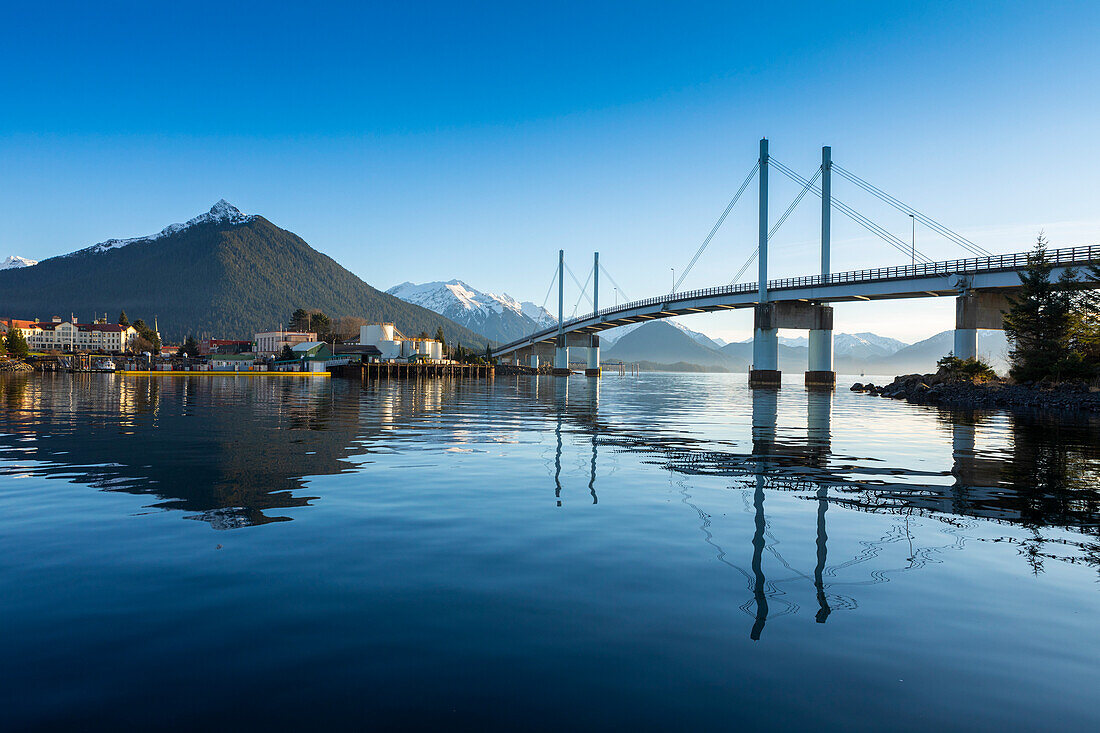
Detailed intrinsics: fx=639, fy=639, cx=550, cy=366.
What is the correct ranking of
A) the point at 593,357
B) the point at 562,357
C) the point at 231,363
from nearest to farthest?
the point at 593,357 < the point at 562,357 < the point at 231,363

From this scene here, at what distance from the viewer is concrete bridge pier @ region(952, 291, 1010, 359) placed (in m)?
66.1

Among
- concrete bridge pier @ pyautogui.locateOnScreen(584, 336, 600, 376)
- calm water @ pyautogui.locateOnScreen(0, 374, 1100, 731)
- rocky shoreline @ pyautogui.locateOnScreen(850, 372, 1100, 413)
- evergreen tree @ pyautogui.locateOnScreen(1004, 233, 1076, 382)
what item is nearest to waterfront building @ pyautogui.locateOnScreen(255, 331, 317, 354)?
concrete bridge pier @ pyautogui.locateOnScreen(584, 336, 600, 376)

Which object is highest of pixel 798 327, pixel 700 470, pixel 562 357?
pixel 798 327

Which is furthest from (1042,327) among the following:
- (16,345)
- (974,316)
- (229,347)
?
(229,347)

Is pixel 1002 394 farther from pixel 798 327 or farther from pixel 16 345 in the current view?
pixel 16 345

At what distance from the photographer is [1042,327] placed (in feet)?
170

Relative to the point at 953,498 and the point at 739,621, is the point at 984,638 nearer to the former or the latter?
the point at 739,621

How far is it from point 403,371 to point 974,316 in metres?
94.9

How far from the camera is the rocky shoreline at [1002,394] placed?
4241 centimetres

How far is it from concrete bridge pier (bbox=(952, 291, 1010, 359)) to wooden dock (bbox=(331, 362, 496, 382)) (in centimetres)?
8258

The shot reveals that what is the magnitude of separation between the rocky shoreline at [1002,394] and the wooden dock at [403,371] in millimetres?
80272

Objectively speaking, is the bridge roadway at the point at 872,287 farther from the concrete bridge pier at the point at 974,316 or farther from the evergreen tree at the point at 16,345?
the evergreen tree at the point at 16,345

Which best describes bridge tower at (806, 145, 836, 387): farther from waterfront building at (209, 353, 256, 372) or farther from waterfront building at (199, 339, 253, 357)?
waterfront building at (199, 339, 253, 357)

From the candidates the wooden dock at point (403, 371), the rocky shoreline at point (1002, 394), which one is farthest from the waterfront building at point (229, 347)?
the rocky shoreline at point (1002, 394)
